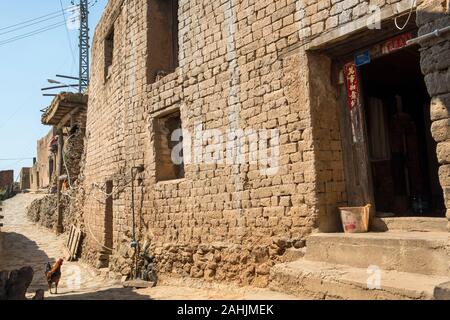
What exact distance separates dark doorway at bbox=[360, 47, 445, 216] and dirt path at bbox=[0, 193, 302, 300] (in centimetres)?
380

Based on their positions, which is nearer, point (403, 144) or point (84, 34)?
point (403, 144)

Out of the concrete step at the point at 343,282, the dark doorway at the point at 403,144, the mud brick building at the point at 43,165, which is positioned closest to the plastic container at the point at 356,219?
the concrete step at the point at 343,282

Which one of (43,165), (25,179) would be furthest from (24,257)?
(25,179)

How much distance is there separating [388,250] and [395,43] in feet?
8.25

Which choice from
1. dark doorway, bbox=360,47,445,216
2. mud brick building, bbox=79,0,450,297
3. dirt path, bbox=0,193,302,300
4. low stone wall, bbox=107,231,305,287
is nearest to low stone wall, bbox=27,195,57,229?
dirt path, bbox=0,193,302,300

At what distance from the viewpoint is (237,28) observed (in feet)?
20.5

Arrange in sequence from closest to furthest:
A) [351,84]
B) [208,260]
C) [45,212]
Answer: [351,84]
[208,260]
[45,212]

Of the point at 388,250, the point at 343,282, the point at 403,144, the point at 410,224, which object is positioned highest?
the point at 403,144

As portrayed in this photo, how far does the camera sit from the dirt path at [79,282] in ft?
19.4

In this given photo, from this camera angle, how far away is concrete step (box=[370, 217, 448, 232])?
4.33 m

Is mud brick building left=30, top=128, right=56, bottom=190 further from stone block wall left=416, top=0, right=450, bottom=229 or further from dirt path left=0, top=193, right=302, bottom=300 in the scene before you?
stone block wall left=416, top=0, right=450, bottom=229

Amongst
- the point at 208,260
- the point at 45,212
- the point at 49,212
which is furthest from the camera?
→ the point at 45,212

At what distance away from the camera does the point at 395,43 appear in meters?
4.76

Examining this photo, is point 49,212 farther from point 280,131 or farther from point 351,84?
point 351,84
